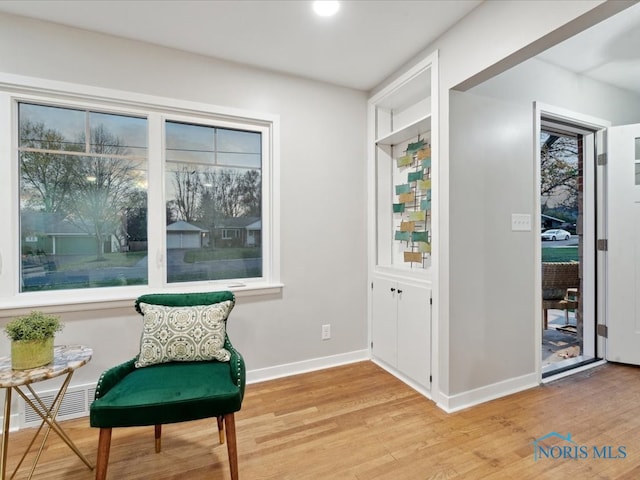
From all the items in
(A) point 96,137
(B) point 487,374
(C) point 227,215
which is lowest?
(B) point 487,374

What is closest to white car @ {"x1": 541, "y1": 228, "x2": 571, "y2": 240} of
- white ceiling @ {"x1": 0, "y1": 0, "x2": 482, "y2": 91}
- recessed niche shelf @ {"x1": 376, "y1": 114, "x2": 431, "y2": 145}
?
recessed niche shelf @ {"x1": 376, "y1": 114, "x2": 431, "y2": 145}

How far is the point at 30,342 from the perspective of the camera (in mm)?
1481

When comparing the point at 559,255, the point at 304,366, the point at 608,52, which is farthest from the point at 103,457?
the point at 559,255

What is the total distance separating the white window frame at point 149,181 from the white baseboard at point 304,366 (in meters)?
0.66

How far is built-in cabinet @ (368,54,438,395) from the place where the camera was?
7.69ft

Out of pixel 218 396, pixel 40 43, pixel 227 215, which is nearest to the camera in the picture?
pixel 218 396

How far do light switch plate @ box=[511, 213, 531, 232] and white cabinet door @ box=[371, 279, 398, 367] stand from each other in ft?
3.31

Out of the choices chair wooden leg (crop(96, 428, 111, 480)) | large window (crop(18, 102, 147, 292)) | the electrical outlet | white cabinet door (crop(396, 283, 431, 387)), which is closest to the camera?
chair wooden leg (crop(96, 428, 111, 480))

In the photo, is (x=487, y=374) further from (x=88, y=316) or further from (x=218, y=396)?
(x=88, y=316)

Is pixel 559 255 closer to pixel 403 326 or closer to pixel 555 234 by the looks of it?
pixel 555 234

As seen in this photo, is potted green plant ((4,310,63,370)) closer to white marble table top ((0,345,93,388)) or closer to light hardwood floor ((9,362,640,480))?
white marble table top ((0,345,93,388))

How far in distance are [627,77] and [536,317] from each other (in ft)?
7.68

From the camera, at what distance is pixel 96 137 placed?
7.32 ft

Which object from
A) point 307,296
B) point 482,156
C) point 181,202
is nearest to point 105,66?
point 181,202
